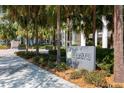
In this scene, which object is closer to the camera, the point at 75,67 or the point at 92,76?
the point at 92,76

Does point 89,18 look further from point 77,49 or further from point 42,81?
point 42,81

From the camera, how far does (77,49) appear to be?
59.4 feet

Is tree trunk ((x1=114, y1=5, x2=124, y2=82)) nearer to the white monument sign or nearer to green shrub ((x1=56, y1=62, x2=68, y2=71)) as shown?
the white monument sign

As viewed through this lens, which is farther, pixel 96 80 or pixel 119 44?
pixel 119 44

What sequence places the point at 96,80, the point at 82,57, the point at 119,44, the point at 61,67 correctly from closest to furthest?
the point at 96,80, the point at 119,44, the point at 82,57, the point at 61,67

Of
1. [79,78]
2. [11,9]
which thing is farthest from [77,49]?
[11,9]

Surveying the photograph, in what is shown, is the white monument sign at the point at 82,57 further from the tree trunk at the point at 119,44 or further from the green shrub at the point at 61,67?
the tree trunk at the point at 119,44

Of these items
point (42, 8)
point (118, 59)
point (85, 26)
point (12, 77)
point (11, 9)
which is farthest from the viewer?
point (85, 26)

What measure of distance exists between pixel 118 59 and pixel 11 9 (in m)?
16.5

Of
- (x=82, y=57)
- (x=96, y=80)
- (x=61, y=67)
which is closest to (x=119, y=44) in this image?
(x=96, y=80)

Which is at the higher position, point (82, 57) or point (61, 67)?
point (82, 57)

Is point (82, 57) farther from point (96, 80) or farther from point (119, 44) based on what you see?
point (96, 80)

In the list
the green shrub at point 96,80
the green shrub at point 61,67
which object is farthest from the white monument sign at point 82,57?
the green shrub at point 96,80

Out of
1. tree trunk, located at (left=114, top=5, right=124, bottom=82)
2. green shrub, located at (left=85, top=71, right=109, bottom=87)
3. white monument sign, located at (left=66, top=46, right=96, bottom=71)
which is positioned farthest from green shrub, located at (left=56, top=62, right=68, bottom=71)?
tree trunk, located at (left=114, top=5, right=124, bottom=82)
